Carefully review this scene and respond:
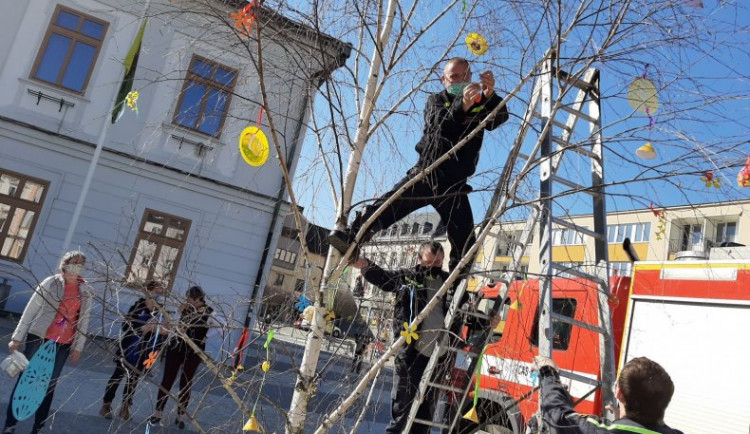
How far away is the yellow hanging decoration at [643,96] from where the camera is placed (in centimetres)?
220

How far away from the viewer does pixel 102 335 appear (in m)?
2.19

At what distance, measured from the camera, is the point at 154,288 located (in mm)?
2055

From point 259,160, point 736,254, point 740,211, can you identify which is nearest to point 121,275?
point 259,160

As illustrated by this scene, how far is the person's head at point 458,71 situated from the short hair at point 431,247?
0.79 m

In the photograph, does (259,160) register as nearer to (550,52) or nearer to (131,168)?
(550,52)

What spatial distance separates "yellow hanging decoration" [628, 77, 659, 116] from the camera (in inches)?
86.5

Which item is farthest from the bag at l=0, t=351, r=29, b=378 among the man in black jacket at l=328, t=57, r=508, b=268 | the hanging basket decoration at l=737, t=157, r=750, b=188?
the hanging basket decoration at l=737, t=157, r=750, b=188

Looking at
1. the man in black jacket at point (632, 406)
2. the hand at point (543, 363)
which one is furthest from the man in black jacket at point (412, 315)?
the man in black jacket at point (632, 406)

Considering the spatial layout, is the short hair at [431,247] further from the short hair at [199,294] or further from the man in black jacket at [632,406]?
the short hair at [199,294]

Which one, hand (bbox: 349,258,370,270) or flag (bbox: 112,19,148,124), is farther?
flag (bbox: 112,19,148,124)

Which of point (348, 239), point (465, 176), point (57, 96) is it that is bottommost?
point (348, 239)

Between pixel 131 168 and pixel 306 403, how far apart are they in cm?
1162

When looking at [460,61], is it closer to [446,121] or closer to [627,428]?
[446,121]

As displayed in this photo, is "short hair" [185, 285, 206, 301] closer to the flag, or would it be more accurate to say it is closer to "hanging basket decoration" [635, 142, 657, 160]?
the flag
